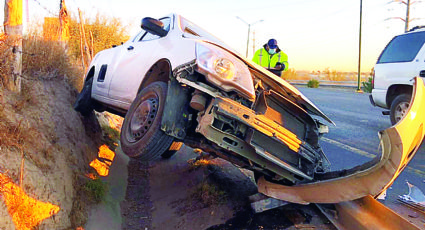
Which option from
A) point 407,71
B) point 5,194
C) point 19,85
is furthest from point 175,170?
point 407,71

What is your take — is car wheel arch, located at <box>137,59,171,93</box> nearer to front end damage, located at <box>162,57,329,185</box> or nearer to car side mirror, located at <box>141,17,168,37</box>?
car side mirror, located at <box>141,17,168,37</box>

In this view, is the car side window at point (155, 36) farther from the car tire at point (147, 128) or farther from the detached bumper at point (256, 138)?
the detached bumper at point (256, 138)

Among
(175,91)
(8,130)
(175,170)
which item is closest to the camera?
(175,91)

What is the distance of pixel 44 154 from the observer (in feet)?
13.8

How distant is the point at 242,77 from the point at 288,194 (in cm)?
128

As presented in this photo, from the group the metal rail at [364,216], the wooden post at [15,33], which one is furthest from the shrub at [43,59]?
the metal rail at [364,216]

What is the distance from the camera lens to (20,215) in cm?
327

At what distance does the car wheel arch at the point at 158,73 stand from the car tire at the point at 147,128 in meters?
0.35

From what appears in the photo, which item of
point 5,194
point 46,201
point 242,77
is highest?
point 242,77

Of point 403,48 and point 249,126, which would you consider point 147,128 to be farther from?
point 403,48

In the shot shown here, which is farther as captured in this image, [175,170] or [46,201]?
[175,170]

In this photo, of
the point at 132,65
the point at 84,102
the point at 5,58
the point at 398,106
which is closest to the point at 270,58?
the point at 132,65

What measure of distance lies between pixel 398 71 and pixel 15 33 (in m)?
7.14

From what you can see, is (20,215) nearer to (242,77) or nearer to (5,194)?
(5,194)
